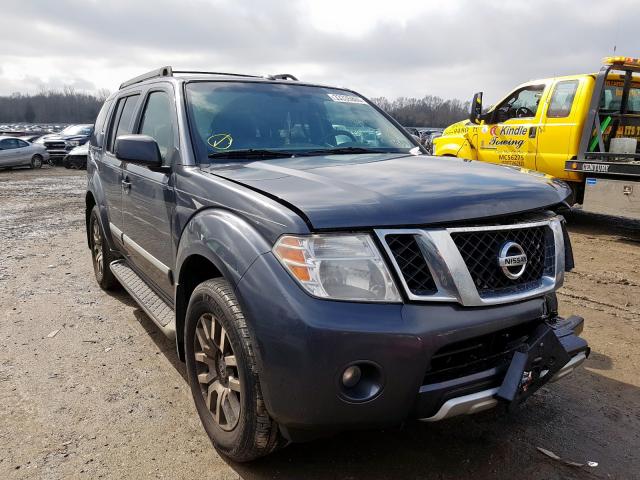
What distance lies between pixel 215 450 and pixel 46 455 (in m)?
0.83

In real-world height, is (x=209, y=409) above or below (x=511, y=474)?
above

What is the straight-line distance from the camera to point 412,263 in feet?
6.76

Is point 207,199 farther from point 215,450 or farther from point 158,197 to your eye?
point 215,450

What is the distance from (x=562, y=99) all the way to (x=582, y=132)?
0.68 meters

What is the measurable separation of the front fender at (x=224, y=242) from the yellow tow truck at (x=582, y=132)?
6478mm

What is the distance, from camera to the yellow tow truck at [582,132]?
778cm

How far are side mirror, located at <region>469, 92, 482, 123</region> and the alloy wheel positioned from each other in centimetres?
850

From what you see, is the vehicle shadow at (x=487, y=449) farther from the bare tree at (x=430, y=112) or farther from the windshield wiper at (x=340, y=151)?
the bare tree at (x=430, y=112)

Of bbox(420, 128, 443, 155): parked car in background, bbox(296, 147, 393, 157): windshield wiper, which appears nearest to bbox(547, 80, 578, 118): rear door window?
bbox(420, 128, 443, 155): parked car in background

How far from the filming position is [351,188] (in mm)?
2279

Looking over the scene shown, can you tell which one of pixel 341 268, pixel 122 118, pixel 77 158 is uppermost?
pixel 122 118

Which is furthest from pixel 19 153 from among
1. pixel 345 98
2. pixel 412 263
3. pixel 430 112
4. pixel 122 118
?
pixel 430 112

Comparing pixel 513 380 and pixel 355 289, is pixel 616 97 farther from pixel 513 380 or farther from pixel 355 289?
pixel 355 289

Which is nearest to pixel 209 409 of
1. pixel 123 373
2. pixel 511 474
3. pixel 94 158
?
pixel 123 373
